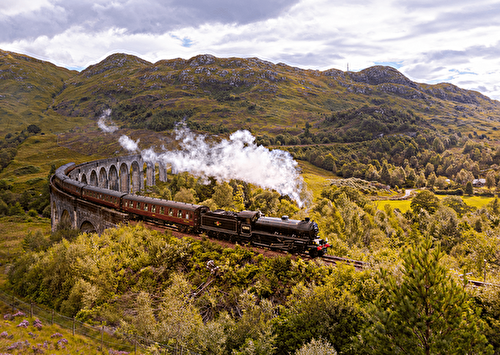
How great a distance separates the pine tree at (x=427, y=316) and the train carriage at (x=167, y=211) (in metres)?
18.6

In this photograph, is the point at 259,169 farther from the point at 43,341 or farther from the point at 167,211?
the point at 43,341

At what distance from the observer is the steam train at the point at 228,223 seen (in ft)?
66.2

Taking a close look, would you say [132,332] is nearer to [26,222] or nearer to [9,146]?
[26,222]

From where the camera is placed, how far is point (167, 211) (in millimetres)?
27938

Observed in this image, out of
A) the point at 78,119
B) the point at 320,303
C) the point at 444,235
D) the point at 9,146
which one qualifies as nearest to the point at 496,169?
the point at 444,235

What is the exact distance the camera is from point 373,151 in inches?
5423

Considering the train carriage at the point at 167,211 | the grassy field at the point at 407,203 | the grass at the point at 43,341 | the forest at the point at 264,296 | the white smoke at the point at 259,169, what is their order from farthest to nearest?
1. the grassy field at the point at 407,203
2. the white smoke at the point at 259,169
3. the train carriage at the point at 167,211
4. the grass at the point at 43,341
5. the forest at the point at 264,296

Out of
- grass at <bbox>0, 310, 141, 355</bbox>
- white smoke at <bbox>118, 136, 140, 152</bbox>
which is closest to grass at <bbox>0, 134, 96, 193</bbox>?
white smoke at <bbox>118, 136, 140, 152</bbox>

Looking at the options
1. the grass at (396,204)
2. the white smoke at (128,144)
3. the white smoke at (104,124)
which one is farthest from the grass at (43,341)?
the white smoke at (104,124)

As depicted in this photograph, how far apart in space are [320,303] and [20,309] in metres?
24.1

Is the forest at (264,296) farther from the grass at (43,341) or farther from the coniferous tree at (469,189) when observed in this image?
the coniferous tree at (469,189)

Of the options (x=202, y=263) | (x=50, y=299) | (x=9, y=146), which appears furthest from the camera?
(x=9, y=146)

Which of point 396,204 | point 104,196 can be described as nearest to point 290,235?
point 104,196

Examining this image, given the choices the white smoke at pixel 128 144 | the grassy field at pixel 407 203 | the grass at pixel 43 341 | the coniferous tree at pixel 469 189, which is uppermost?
the white smoke at pixel 128 144
